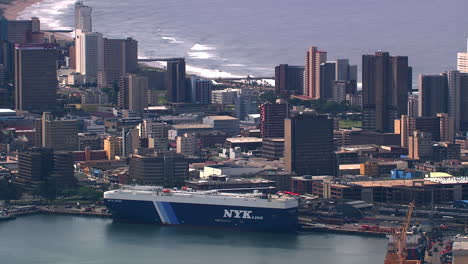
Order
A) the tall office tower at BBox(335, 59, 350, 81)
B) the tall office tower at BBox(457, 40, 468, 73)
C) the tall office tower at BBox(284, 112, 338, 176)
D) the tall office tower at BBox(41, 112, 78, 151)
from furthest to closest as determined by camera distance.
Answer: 1. the tall office tower at BBox(335, 59, 350, 81)
2. the tall office tower at BBox(457, 40, 468, 73)
3. the tall office tower at BBox(41, 112, 78, 151)
4. the tall office tower at BBox(284, 112, 338, 176)

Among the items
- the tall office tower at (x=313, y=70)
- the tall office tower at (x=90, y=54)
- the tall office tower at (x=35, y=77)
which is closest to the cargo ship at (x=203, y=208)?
the tall office tower at (x=35, y=77)

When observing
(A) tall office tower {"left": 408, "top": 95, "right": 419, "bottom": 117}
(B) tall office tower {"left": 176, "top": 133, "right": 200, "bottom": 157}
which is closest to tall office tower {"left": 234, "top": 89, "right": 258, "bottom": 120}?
(A) tall office tower {"left": 408, "top": 95, "right": 419, "bottom": 117}

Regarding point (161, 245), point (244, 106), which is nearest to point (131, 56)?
point (244, 106)

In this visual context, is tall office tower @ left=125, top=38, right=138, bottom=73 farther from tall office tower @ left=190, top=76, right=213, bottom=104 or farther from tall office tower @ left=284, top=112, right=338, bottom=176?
tall office tower @ left=284, top=112, right=338, bottom=176

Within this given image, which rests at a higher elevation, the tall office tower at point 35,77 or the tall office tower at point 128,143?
the tall office tower at point 35,77

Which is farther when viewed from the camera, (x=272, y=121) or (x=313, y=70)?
(x=313, y=70)

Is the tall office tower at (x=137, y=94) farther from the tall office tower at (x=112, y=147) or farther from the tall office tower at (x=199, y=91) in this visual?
the tall office tower at (x=112, y=147)

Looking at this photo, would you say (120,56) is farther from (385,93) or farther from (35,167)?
(35,167)
